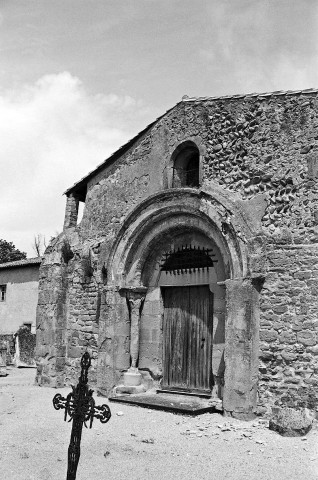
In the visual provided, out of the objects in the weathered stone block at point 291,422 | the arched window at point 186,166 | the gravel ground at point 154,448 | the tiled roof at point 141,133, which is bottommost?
the gravel ground at point 154,448

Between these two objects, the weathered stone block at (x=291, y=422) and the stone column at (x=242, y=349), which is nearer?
the weathered stone block at (x=291, y=422)

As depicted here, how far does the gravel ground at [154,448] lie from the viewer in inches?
215

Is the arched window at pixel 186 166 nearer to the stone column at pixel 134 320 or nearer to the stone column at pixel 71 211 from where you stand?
the stone column at pixel 134 320

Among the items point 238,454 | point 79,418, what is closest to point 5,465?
point 79,418

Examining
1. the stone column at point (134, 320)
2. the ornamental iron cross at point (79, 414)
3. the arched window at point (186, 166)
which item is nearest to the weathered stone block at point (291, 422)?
the stone column at point (134, 320)

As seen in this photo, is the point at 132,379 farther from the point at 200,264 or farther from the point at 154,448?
the point at 154,448

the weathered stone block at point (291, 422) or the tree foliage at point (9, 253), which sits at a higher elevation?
the tree foliage at point (9, 253)

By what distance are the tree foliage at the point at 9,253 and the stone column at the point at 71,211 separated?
82.8ft

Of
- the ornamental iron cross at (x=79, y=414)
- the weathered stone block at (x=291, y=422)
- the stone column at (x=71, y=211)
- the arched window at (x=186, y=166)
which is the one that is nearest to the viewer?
the ornamental iron cross at (x=79, y=414)

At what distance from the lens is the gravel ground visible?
546cm

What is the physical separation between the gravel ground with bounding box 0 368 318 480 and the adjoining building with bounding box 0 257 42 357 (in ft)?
44.9

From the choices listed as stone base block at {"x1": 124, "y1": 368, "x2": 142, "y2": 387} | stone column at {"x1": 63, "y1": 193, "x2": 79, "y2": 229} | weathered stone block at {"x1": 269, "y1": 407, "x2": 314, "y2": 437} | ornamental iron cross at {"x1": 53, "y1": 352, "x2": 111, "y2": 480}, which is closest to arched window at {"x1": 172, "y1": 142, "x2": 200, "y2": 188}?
stone column at {"x1": 63, "y1": 193, "x2": 79, "y2": 229}

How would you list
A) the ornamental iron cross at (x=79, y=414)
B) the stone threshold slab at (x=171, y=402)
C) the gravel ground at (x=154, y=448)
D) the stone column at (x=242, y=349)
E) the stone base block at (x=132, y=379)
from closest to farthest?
the ornamental iron cross at (x=79, y=414), the gravel ground at (x=154, y=448), the stone column at (x=242, y=349), the stone threshold slab at (x=171, y=402), the stone base block at (x=132, y=379)

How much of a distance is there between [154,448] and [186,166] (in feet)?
18.3
